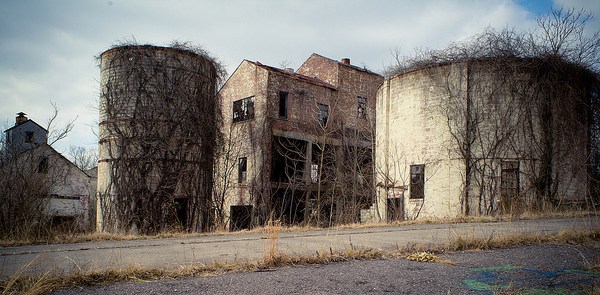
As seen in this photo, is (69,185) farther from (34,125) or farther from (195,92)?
(195,92)

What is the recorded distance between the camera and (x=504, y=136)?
16234 millimetres

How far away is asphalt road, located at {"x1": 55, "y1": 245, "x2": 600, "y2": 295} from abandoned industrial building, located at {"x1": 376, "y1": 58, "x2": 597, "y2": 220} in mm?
11464

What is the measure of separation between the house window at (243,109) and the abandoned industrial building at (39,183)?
9493 millimetres

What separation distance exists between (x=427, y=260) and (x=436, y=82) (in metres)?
13.3

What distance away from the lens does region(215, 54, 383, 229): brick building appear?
2344 centimetres

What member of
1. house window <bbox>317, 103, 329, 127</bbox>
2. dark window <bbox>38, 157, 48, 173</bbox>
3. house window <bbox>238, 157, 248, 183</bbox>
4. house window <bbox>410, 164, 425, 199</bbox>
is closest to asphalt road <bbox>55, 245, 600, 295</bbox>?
house window <bbox>410, 164, 425, 199</bbox>

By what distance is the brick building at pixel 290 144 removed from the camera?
2344 centimetres

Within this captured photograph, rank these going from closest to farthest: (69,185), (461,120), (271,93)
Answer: (461,120)
(271,93)
(69,185)

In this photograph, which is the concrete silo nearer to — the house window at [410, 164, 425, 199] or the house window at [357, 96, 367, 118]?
the house window at [410, 164, 425, 199]

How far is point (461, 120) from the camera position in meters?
16.7

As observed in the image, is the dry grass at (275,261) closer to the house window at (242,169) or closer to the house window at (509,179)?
the house window at (509,179)

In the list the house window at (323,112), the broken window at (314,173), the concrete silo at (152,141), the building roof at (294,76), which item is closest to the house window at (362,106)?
A: the building roof at (294,76)

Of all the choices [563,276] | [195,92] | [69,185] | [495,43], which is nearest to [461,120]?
[495,43]

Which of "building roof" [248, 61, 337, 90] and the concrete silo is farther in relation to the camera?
"building roof" [248, 61, 337, 90]
